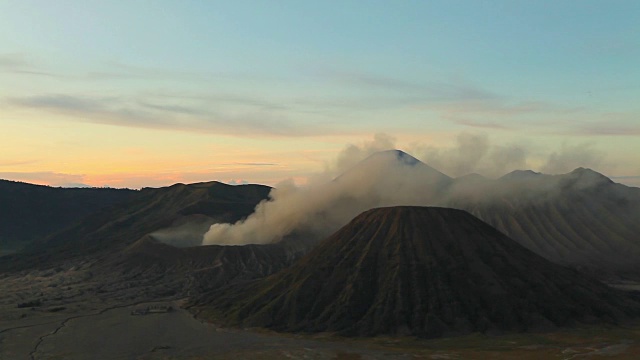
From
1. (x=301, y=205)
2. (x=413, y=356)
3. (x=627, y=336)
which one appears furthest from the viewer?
(x=301, y=205)

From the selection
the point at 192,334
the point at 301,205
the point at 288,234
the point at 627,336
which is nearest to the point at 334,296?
the point at 192,334

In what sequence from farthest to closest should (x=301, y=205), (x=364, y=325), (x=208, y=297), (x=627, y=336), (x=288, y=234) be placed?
(x=301, y=205) < (x=288, y=234) < (x=208, y=297) < (x=364, y=325) < (x=627, y=336)

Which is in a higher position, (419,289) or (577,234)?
(577,234)

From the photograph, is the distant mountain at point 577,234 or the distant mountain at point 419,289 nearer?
the distant mountain at point 419,289

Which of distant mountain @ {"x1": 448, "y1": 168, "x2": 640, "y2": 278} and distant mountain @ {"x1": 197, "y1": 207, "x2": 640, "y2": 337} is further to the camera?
distant mountain @ {"x1": 448, "y1": 168, "x2": 640, "y2": 278}

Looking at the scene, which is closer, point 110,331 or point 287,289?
point 110,331

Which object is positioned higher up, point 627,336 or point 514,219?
point 514,219

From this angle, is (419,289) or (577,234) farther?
(577,234)

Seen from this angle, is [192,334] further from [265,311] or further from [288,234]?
[288,234]
